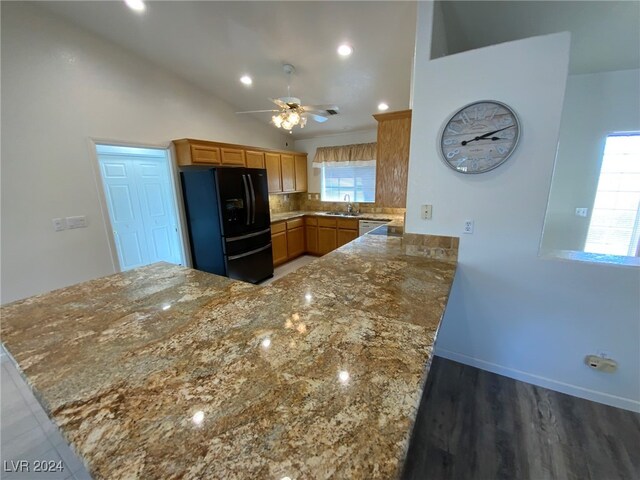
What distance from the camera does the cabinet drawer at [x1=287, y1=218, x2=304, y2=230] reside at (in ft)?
15.8

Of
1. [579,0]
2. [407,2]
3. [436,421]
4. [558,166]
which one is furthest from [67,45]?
[558,166]

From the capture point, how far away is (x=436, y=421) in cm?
160

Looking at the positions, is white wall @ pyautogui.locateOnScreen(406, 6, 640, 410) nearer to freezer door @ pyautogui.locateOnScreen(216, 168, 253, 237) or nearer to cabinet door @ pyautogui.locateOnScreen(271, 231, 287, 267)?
freezer door @ pyautogui.locateOnScreen(216, 168, 253, 237)

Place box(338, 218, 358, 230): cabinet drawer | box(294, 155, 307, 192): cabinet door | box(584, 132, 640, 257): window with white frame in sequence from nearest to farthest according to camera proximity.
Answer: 1. box(584, 132, 640, 257): window with white frame
2. box(338, 218, 358, 230): cabinet drawer
3. box(294, 155, 307, 192): cabinet door

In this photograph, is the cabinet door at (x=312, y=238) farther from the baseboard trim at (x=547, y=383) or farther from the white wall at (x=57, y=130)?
the baseboard trim at (x=547, y=383)

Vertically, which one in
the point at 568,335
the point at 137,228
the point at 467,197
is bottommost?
the point at 568,335

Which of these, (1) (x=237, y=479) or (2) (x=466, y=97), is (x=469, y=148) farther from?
(1) (x=237, y=479)

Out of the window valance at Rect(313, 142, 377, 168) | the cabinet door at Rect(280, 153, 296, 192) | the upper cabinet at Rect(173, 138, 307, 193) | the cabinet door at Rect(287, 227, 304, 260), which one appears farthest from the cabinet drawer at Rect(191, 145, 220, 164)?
the window valance at Rect(313, 142, 377, 168)

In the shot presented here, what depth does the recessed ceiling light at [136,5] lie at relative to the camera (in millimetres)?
2301

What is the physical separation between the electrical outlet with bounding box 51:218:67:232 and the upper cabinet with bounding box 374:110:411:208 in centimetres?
328

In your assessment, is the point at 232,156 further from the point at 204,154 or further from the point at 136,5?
the point at 136,5

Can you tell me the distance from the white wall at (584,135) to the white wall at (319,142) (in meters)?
2.67

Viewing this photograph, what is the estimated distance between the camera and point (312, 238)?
5.14m

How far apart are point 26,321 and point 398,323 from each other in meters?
1.67
